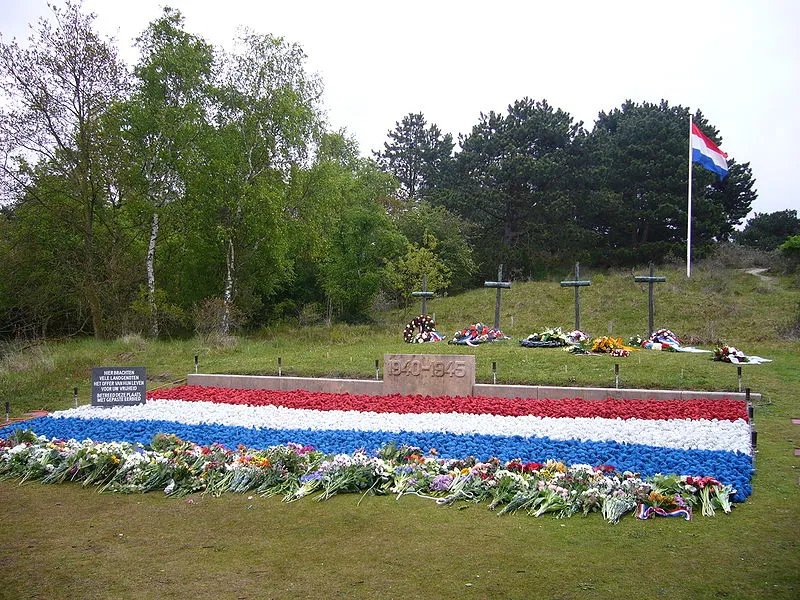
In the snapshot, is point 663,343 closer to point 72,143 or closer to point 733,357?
point 733,357

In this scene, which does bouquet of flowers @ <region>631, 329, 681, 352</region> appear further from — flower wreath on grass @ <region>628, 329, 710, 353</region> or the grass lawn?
the grass lawn

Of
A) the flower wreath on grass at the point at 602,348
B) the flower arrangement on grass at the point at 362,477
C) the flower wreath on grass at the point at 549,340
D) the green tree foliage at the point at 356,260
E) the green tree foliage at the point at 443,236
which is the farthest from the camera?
the green tree foliage at the point at 443,236

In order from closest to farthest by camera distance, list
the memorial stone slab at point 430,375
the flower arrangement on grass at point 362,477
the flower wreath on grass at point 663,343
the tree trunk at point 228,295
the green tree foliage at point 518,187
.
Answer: the flower arrangement on grass at point 362,477
the memorial stone slab at point 430,375
the flower wreath on grass at point 663,343
the tree trunk at point 228,295
the green tree foliage at point 518,187

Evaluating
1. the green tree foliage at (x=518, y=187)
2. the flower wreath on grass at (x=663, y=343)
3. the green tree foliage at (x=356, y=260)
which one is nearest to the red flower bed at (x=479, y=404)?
the flower wreath on grass at (x=663, y=343)

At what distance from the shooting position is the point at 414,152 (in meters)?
50.1

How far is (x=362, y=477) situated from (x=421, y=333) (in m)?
12.6

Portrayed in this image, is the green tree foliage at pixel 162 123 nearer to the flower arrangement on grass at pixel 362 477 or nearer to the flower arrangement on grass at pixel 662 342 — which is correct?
the flower arrangement on grass at pixel 662 342

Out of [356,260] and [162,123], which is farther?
[356,260]

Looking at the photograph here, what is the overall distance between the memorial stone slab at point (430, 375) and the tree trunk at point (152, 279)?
12.0m

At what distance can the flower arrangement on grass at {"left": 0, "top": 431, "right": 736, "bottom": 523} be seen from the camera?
5094mm

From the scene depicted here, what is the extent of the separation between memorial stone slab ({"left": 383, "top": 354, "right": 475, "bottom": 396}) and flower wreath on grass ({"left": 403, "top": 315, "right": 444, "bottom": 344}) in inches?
271

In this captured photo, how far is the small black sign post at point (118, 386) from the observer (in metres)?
10.1

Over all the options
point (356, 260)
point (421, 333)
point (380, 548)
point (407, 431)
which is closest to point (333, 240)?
point (356, 260)

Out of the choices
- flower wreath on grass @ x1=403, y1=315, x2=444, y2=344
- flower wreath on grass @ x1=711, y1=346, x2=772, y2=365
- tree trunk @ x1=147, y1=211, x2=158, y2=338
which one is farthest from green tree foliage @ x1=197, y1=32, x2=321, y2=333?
flower wreath on grass @ x1=711, y1=346, x2=772, y2=365
